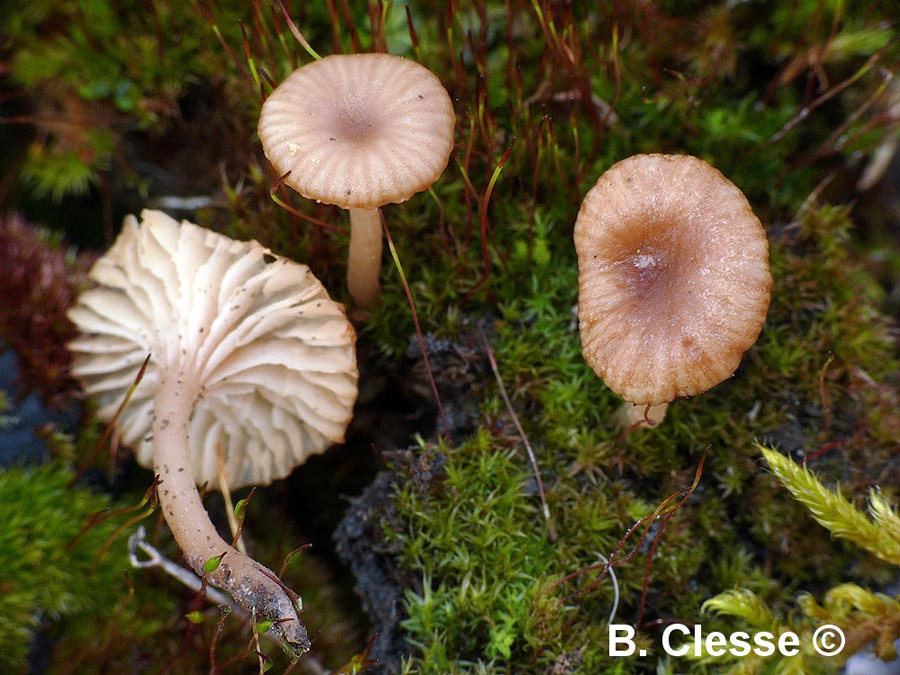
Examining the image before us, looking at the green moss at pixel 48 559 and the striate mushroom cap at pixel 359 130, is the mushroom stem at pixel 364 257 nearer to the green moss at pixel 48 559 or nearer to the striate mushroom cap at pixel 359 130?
the striate mushroom cap at pixel 359 130

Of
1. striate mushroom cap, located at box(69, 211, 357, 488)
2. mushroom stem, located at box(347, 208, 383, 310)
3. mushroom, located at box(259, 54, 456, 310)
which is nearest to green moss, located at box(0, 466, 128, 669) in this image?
striate mushroom cap, located at box(69, 211, 357, 488)

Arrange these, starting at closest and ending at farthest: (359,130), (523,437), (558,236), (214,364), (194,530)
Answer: (359,130)
(194,530)
(214,364)
(523,437)
(558,236)

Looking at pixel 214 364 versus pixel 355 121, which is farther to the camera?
pixel 214 364

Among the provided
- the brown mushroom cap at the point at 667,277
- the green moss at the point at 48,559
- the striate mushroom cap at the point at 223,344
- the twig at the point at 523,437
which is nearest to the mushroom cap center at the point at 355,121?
the striate mushroom cap at the point at 223,344

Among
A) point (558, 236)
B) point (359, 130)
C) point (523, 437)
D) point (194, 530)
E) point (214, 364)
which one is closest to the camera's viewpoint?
point (359, 130)

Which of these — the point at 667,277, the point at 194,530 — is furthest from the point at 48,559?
the point at 667,277

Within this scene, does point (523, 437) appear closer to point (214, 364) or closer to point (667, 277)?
point (667, 277)

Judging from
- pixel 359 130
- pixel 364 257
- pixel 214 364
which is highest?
pixel 359 130
